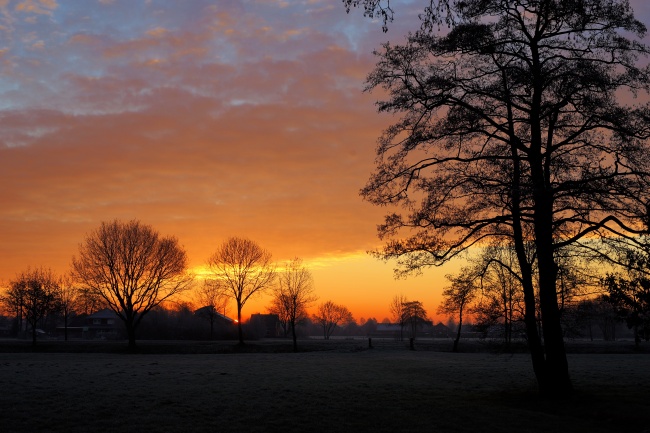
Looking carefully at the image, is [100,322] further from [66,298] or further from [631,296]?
[631,296]

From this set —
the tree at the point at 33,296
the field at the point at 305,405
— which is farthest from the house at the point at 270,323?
the field at the point at 305,405

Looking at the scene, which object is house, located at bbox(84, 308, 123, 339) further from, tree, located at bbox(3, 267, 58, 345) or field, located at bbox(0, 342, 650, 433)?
field, located at bbox(0, 342, 650, 433)

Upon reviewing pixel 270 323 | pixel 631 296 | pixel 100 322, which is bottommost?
pixel 270 323

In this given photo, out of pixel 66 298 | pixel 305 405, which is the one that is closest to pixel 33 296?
pixel 66 298

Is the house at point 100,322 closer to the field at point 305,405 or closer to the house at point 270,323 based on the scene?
the house at point 270,323

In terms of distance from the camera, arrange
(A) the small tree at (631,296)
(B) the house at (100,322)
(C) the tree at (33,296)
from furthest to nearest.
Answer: (B) the house at (100,322) → (C) the tree at (33,296) → (A) the small tree at (631,296)

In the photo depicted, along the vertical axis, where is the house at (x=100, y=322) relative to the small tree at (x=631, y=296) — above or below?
below

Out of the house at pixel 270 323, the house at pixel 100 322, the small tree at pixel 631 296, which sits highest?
the small tree at pixel 631 296

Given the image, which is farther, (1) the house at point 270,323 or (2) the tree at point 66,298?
(1) the house at point 270,323

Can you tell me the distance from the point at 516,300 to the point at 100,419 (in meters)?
18.8

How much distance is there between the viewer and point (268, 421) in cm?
Result: 1396

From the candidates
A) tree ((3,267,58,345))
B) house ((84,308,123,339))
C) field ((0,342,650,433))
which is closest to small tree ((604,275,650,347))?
field ((0,342,650,433))

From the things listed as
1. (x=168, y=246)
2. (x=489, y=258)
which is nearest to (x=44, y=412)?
(x=489, y=258)

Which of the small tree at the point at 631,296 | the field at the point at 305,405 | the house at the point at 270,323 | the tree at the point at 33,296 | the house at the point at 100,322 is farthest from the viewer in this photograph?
the house at the point at 270,323
